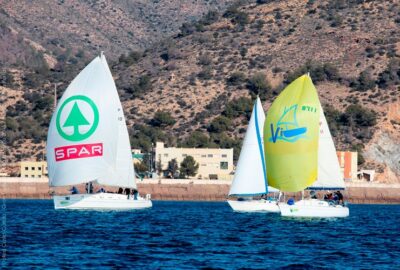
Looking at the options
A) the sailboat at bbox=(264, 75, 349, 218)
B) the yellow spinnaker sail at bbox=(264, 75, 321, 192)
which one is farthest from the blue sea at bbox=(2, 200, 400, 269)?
the yellow spinnaker sail at bbox=(264, 75, 321, 192)

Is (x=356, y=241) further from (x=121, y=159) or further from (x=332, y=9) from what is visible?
(x=332, y=9)

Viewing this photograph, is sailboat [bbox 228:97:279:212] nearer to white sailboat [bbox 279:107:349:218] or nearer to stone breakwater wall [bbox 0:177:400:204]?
white sailboat [bbox 279:107:349:218]

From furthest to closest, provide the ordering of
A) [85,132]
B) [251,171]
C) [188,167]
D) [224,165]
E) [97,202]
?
1. [224,165]
2. [188,167]
3. [251,171]
4. [97,202]
5. [85,132]

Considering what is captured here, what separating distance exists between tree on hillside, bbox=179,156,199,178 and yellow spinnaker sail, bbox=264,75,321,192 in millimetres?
65755

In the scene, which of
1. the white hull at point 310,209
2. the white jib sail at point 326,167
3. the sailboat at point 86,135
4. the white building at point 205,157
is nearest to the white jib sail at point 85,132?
the sailboat at point 86,135

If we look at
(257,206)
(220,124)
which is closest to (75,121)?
(257,206)

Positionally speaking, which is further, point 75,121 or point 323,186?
point 75,121

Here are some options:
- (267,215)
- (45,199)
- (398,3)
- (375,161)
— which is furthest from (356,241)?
(398,3)

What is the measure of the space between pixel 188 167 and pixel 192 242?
87.2 metres

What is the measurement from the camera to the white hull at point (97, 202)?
8850 centimetres

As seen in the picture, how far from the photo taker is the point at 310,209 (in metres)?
81.6

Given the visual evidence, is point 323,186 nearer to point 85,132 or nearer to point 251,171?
Answer: point 251,171

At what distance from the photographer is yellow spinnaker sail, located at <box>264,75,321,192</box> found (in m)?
79.4

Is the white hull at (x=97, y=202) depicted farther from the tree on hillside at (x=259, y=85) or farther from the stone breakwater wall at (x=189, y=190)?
the tree on hillside at (x=259, y=85)
